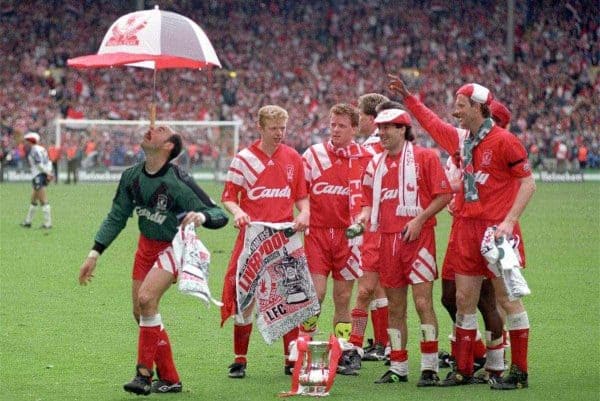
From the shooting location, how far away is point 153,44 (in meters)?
10.7

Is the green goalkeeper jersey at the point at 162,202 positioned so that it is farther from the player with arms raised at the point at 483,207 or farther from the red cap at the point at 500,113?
the red cap at the point at 500,113

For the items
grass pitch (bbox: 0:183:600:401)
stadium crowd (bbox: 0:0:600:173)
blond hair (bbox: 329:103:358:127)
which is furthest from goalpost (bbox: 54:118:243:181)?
blond hair (bbox: 329:103:358:127)

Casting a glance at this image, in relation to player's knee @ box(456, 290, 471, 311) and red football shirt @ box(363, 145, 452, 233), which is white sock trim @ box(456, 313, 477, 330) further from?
red football shirt @ box(363, 145, 452, 233)

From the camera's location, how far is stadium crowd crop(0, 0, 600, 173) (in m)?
49.6

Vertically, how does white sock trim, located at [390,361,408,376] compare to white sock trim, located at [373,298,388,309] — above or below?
below

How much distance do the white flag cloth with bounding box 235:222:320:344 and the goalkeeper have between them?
3.26ft

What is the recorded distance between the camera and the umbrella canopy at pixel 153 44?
10.6m

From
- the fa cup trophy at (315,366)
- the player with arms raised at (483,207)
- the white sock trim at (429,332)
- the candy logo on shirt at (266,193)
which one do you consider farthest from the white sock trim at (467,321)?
the candy logo on shirt at (266,193)

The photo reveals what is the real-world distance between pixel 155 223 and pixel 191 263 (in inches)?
21.0

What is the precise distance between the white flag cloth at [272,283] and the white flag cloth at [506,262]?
158 cm

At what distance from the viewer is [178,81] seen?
169ft

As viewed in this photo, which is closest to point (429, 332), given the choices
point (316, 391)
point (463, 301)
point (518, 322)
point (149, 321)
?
point (463, 301)

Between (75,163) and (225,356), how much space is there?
32698 mm

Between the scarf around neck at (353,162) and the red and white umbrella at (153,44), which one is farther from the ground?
the red and white umbrella at (153,44)
